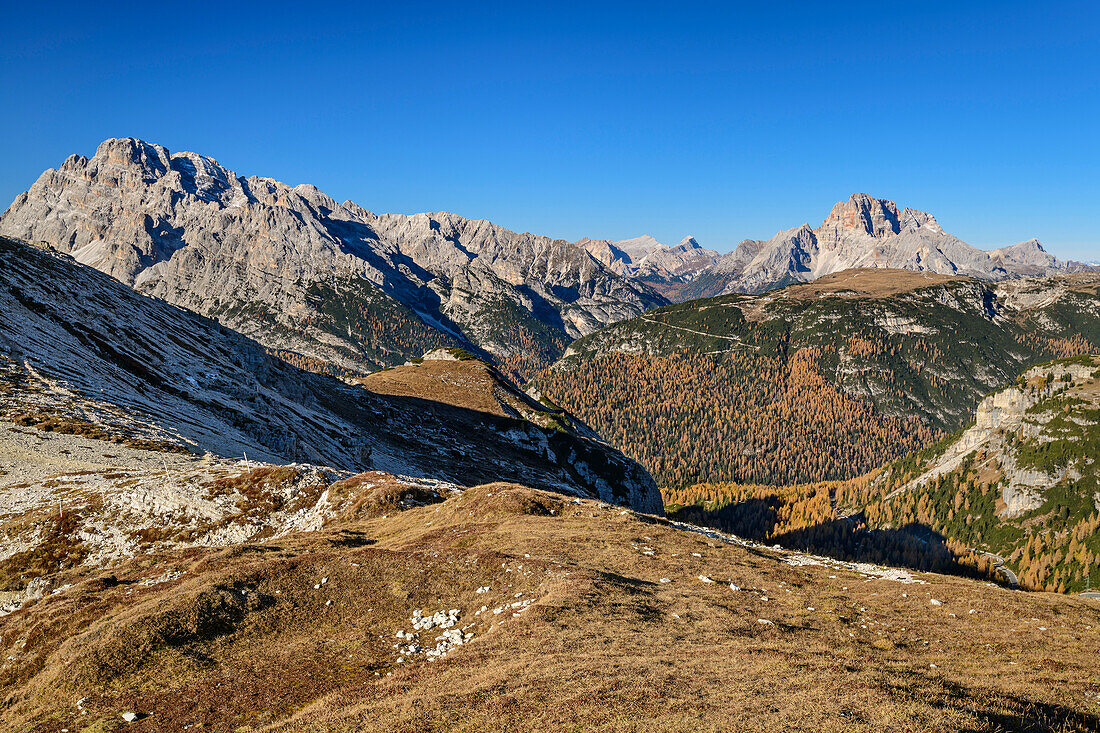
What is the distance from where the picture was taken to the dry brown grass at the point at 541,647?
19444 mm

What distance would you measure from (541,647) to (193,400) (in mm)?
90933

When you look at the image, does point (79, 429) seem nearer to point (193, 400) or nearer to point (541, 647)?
point (193, 400)

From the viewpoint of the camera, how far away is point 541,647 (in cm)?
2608

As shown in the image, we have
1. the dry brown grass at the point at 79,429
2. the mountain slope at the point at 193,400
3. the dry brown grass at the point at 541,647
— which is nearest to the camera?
the dry brown grass at the point at 541,647

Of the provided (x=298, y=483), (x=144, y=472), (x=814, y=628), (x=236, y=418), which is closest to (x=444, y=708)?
(x=814, y=628)

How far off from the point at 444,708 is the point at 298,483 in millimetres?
47132

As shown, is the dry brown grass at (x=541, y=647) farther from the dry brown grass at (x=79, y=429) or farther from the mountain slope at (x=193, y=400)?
the mountain slope at (x=193, y=400)

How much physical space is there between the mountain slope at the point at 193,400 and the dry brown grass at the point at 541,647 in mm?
40646

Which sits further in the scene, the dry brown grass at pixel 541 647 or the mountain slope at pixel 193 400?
the mountain slope at pixel 193 400

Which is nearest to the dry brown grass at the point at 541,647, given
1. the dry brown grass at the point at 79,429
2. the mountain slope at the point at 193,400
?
the dry brown grass at the point at 79,429

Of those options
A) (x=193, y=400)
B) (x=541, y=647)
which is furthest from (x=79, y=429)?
(x=541, y=647)

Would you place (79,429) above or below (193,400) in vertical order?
below

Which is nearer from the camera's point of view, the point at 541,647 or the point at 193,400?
the point at 541,647

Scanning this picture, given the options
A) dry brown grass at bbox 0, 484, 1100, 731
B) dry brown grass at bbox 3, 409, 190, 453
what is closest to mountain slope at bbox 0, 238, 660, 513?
dry brown grass at bbox 3, 409, 190, 453
